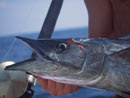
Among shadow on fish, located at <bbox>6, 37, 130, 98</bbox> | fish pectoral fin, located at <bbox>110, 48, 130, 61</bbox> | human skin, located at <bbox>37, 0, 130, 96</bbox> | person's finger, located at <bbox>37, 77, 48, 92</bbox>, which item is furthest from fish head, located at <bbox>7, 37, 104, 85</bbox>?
human skin, located at <bbox>37, 0, 130, 96</bbox>

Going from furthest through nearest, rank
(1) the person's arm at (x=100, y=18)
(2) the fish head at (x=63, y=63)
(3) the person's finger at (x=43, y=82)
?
(1) the person's arm at (x=100, y=18)
(3) the person's finger at (x=43, y=82)
(2) the fish head at (x=63, y=63)

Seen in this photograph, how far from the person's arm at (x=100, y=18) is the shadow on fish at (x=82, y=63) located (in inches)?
34.1

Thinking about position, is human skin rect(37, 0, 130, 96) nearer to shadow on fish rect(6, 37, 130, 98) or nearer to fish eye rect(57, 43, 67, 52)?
shadow on fish rect(6, 37, 130, 98)

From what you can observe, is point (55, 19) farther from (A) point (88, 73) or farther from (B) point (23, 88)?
(A) point (88, 73)

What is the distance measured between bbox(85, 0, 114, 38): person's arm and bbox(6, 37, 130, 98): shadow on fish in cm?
87

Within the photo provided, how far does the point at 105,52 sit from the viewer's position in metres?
1.84

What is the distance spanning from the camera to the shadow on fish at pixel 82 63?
175 centimetres

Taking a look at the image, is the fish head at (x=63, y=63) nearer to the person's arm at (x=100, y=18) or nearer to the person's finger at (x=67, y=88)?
the person's finger at (x=67, y=88)

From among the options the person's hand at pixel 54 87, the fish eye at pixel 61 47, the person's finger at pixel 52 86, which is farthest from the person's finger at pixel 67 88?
the fish eye at pixel 61 47

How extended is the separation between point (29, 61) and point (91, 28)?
1.23 metres

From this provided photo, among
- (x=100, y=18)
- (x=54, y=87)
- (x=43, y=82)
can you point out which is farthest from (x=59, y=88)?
(x=100, y=18)

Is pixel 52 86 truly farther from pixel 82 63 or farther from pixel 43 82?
pixel 82 63

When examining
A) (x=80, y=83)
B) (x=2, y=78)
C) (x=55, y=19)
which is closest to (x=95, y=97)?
(x=55, y=19)

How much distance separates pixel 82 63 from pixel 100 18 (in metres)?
1.09
